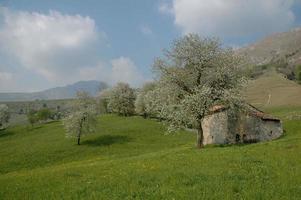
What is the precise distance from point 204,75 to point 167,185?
3032cm

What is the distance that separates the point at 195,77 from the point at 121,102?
87602 mm

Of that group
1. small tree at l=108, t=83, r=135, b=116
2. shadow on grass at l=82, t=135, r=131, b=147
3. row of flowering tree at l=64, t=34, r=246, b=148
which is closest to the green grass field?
row of flowering tree at l=64, t=34, r=246, b=148

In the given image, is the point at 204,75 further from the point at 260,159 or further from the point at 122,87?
the point at 122,87

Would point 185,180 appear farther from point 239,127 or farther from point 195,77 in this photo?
point 239,127

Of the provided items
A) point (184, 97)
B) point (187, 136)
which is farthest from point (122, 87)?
point (184, 97)

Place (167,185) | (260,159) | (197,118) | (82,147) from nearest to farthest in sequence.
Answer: (167,185) < (260,159) < (197,118) < (82,147)

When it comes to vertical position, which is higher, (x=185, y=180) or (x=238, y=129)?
(x=238, y=129)

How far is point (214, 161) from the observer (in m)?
29.0

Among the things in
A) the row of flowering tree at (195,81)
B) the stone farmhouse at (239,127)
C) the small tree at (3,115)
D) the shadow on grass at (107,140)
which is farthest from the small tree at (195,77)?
the small tree at (3,115)

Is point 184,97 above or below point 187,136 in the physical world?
above

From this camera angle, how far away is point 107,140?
8856 cm

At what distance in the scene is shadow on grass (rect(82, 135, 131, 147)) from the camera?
85162 millimetres

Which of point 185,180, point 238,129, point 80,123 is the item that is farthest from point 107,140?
point 185,180

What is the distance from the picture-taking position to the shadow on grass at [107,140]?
8516cm
